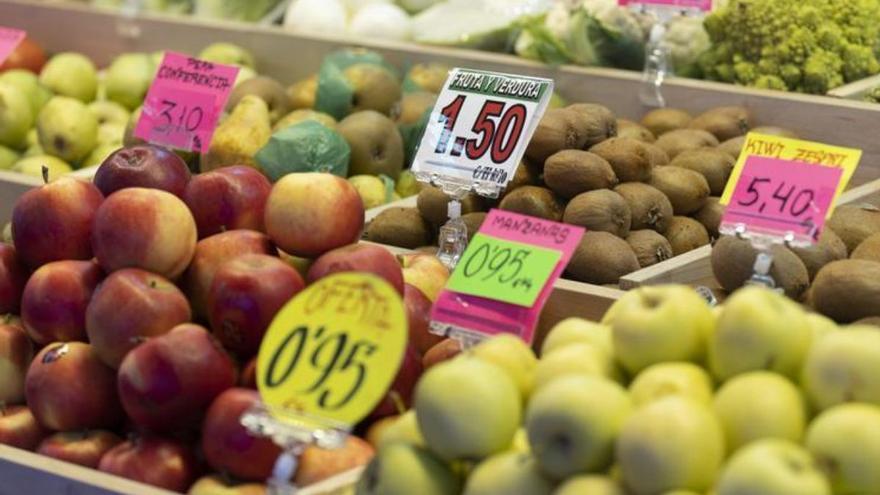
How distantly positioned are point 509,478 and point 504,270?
0.43 metres

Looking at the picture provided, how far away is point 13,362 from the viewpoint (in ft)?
6.04

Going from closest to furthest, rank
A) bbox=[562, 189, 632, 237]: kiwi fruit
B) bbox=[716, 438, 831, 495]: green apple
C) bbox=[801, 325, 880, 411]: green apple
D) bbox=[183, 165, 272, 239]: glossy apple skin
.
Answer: bbox=[716, 438, 831, 495]: green apple < bbox=[801, 325, 880, 411]: green apple < bbox=[183, 165, 272, 239]: glossy apple skin < bbox=[562, 189, 632, 237]: kiwi fruit

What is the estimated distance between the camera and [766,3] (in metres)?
3.00

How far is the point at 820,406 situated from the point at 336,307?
483 millimetres

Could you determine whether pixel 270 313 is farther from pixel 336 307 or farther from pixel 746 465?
pixel 746 465

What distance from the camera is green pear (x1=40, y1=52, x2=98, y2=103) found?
3.46 meters

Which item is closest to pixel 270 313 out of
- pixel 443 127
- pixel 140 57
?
pixel 443 127

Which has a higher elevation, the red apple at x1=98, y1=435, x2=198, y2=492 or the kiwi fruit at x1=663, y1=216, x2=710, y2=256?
the red apple at x1=98, y1=435, x2=198, y2=492

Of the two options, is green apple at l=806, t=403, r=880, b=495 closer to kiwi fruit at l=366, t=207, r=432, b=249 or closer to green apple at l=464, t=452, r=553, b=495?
green apple at l=464, t=452, r=553, b=495

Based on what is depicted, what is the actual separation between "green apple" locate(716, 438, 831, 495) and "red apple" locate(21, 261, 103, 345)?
2.99 ft

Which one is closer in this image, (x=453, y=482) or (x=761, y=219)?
(x=453, y=482)

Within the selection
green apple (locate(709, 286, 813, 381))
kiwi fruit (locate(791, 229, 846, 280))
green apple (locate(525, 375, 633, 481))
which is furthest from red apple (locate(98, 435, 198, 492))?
kiwi fruit (locate(791, 229, 846, 280))

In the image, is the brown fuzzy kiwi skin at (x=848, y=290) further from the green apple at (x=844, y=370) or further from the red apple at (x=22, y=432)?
the red apple at (x=22, y=432)

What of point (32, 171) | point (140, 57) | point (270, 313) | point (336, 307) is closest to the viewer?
point (336, 307)
